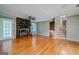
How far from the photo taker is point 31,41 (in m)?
2.46

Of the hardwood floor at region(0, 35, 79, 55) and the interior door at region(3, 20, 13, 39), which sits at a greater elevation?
the interior door at region(3, 20, 13, 39)

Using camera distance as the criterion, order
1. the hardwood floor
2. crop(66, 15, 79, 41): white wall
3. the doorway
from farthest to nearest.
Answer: crop(66, 15, 79, 41): white wall, the doorway, the hardwood floor

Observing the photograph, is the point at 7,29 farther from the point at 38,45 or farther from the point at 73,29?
Result: the point at 73,29

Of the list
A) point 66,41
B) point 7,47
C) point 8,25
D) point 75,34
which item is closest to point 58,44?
point 66,41

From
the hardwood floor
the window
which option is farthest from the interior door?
the hardwood floor

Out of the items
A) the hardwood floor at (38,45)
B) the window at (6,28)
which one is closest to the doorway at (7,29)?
the window at (6,28)

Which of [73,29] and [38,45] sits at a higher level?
[73,29]

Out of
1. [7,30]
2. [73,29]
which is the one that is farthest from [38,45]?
[73,29]

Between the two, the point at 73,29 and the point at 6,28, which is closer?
the point at 6,28

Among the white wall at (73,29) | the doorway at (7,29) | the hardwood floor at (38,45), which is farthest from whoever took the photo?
the white wall at (73,29)

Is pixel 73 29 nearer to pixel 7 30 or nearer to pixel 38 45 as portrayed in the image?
pixel 38 45

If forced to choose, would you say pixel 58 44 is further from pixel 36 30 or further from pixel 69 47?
pixel 36 30

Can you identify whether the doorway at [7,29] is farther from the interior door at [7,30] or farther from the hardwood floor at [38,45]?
the hardwood floor at [38,45]

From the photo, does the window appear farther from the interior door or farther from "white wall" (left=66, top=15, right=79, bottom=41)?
"white wall" (left=66, top=15, right=79, bottom=41)
